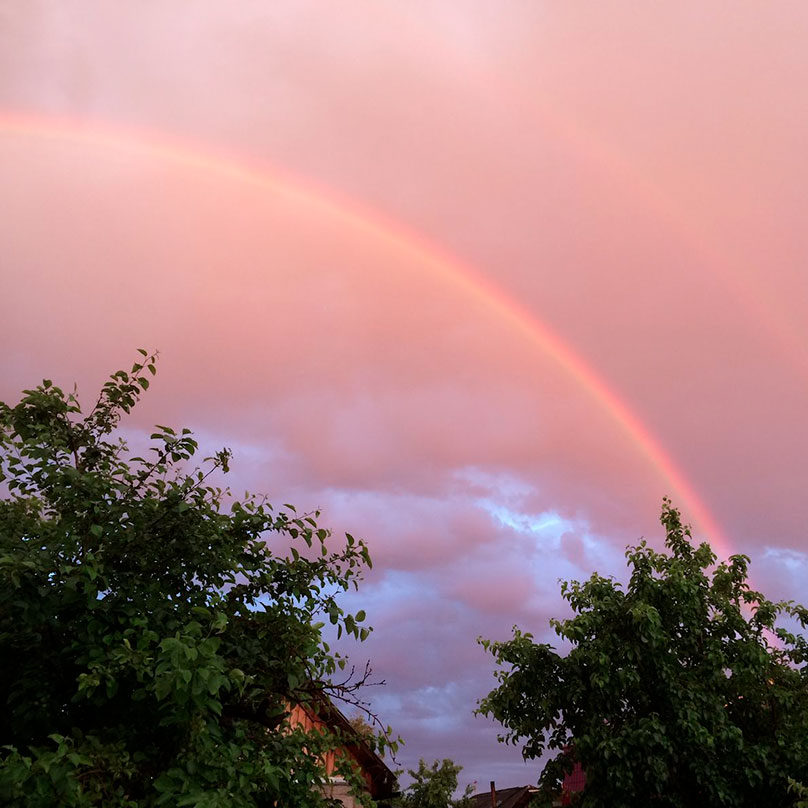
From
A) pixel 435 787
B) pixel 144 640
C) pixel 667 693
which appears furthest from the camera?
pixel 435 787

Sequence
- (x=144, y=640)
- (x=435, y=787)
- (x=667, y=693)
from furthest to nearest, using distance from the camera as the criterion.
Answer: (x=435, y=787), (x=667, y=693), (x=144, y=640)

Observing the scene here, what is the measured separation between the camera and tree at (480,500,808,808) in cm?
1419

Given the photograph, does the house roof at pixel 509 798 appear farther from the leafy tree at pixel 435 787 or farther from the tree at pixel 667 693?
the tree at pixel 667 693

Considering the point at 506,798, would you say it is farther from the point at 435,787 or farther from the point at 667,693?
the point at 667,693

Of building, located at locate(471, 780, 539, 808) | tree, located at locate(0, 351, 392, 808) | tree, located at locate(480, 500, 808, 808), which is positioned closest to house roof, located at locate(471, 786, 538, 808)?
building, located at locate(471, 780, 539, 808)

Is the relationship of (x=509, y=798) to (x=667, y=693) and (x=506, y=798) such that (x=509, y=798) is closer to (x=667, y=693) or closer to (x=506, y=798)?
(x=506, y=798)

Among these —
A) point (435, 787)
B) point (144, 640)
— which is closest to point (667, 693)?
point (144, 640)

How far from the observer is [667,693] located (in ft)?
49.1

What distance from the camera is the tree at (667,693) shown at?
46.5 ft

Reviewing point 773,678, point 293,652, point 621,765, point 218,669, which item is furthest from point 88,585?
point 773,678

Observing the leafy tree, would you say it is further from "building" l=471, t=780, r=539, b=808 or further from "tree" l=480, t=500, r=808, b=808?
"tree" l=480, t=500, r=808, b=808

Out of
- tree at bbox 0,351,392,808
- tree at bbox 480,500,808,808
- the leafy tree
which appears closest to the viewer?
tree at bbox 0,351,392,808

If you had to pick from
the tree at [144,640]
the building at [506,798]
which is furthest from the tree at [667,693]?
the building at [506,798]

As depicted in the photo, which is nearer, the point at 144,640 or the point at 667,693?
the point at 144,640
